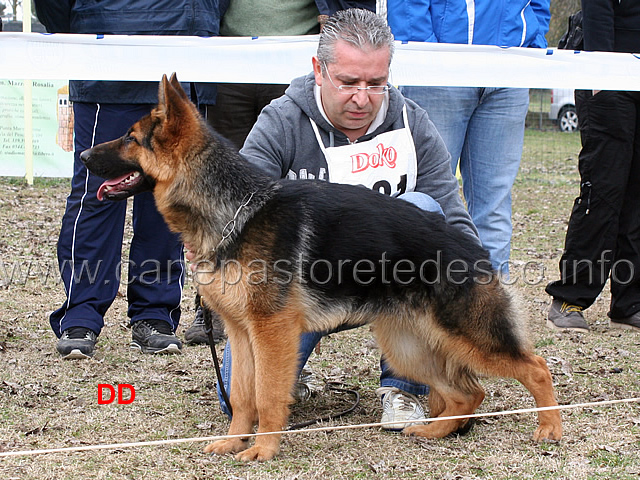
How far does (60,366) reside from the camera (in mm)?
4574

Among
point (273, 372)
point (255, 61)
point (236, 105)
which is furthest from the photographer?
point (236, 105)

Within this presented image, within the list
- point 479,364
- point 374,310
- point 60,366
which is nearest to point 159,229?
point 60,366

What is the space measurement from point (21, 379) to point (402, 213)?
2.52 meters

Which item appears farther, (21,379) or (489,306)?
(21,379)

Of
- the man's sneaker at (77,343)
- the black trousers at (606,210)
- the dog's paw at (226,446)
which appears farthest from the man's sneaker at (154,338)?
the black trousers at (606,210)

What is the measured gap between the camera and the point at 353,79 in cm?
368

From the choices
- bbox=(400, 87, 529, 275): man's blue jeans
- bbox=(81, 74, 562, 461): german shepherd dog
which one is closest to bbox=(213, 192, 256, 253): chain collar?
bbox=(81, 74, 562, 461): german shepherd dog

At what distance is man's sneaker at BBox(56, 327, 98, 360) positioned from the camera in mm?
4672

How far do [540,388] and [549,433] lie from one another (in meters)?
0.24

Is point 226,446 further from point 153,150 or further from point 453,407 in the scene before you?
point 153,150

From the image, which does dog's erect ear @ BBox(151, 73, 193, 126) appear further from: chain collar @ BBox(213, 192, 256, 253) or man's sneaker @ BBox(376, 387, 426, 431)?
man's sneaker @ BBox(376, 387, 426, 431)

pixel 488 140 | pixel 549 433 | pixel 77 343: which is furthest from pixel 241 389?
pixel 488 140

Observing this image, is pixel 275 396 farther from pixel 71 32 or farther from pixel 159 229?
pixel 71 32

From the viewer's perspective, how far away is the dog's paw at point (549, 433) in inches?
137
